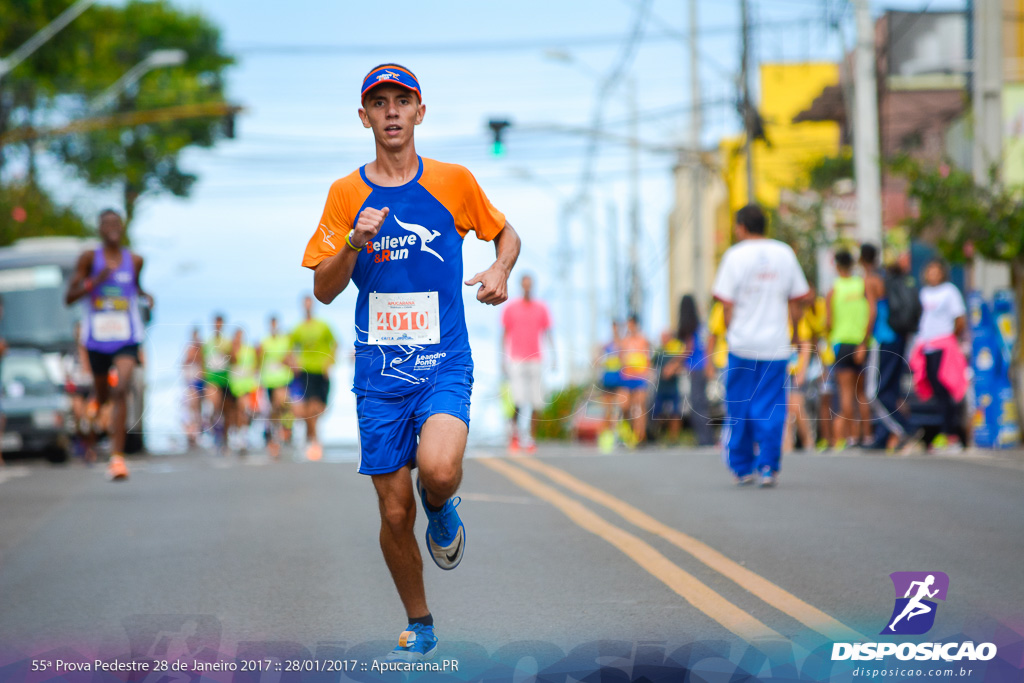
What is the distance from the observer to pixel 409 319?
5.49 m

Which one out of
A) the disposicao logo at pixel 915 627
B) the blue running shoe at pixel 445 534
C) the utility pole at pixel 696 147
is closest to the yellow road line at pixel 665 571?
the disposicao logo at pixel 915 627

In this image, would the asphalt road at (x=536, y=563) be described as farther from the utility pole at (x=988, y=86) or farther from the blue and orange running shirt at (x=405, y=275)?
the utility pole at (x=988, y=86)

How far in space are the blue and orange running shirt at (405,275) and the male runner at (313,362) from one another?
11851 mm

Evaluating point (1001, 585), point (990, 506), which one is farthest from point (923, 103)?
point (1001, 585)

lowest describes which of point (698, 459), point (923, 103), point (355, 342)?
point (698, 459)

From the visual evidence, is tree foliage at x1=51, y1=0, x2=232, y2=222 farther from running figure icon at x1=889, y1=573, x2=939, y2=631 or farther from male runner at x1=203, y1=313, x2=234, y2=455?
running figure icon at x1=889, y1=573, x2=939, y2=631

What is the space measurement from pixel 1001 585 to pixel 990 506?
3200 mm

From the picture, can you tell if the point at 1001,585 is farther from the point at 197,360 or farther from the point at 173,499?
the point at 197,360

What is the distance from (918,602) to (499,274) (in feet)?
7.71

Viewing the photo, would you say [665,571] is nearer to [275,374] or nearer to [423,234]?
[423,234]

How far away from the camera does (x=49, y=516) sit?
10.7 m

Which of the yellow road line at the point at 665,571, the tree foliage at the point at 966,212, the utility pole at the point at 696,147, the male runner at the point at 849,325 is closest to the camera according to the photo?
the yellow road line at the point at 665,571

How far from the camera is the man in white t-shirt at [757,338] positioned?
11195 mm

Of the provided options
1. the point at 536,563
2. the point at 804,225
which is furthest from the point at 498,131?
the point at 536,563
